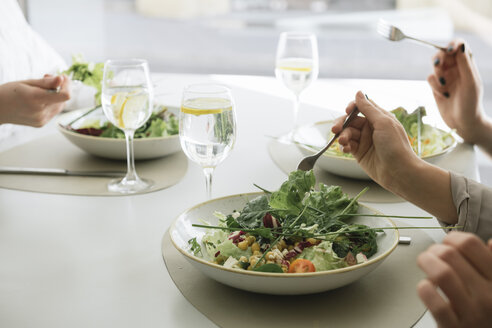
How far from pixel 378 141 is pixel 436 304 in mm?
486

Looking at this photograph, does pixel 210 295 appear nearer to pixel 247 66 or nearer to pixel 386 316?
pixel 386 316

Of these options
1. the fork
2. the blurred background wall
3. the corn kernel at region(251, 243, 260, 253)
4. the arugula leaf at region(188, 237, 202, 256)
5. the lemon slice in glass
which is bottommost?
the blurred background wall

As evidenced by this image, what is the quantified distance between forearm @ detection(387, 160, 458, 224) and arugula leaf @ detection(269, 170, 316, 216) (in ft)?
0.72

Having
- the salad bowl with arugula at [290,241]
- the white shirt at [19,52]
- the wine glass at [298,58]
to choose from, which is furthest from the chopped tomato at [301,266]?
the white shirt at [19,52]

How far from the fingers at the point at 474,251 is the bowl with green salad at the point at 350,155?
0.58 m

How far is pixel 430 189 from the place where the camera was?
0.96 meters

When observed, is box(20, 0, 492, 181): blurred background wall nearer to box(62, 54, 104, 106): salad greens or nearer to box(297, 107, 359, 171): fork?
box(62, 54, 104, 106): salad greens

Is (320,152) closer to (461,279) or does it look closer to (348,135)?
(348,135)

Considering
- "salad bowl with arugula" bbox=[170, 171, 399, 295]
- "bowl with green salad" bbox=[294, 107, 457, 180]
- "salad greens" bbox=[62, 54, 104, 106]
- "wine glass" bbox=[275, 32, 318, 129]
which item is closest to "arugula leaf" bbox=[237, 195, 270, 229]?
"salad bowl with arugula" bbox=[170, 171, 399, 295]

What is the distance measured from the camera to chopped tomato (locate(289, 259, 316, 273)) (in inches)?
28.9

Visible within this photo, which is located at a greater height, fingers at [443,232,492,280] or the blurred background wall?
fingers at [443,232,492,280]

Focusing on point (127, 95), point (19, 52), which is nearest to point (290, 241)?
point (127, 95)

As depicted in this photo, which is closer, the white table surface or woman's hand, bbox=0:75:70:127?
the white table surface

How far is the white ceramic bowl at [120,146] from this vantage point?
1.27 metres
